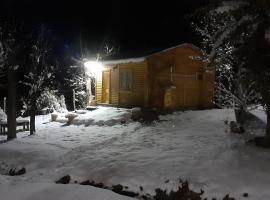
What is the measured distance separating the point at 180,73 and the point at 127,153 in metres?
10.2

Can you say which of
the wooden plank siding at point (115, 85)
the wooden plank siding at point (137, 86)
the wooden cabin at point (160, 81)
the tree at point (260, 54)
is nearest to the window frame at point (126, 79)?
the wooden cabin at point (160, 81)

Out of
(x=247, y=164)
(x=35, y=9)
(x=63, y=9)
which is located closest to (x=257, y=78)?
(x=247, y=164)

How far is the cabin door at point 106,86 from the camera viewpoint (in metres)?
23.8

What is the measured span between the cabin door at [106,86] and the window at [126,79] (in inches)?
48.9

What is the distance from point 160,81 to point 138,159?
946cm

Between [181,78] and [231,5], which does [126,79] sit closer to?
[181,78]

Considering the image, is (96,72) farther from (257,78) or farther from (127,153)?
(257,78)

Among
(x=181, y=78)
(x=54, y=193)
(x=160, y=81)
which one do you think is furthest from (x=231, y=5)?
(x=181, y=78)

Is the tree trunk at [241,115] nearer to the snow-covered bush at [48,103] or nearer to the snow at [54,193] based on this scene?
the snow at [54,193]

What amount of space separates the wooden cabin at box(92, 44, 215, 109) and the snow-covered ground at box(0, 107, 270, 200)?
2.73 m

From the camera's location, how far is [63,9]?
43.6 metres

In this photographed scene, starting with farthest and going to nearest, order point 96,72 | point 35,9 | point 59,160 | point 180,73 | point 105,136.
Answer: point 35,9 → point 96,72 → point 180,73 → point 105,136 → point 59,160

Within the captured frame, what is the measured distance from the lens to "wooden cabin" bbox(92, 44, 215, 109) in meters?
21.3

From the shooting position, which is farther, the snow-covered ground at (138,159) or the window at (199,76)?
the window at (199,76)
